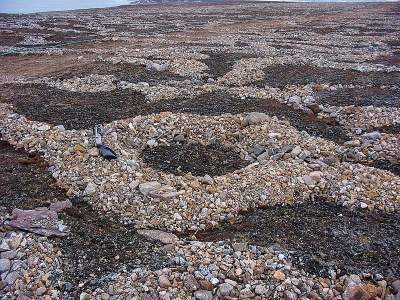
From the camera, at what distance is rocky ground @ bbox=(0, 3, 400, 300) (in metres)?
7.88

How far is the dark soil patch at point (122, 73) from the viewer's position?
2156 cm

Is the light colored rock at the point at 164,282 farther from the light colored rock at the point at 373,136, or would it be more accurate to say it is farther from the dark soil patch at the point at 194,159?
the light colored rock at the point at 373,136

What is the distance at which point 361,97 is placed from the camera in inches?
739

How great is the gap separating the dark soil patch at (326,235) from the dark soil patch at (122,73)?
12.9 m

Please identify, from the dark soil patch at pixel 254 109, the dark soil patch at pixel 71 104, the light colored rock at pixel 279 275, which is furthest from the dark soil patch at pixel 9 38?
the light colored rock at pixel 279 275

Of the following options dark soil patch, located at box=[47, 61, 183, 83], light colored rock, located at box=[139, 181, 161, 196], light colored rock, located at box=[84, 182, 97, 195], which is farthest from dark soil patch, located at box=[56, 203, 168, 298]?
dark soil patch, located at box=[47, 61, 183, 83]

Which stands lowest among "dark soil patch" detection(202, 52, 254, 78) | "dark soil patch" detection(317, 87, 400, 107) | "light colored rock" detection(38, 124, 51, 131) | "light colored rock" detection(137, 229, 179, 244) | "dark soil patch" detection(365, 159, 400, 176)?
"light colored rock" detection(137, 229, 179, 244)

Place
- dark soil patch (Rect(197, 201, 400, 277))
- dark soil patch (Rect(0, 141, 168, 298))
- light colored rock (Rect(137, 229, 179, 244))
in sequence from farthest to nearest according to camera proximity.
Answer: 1. light colored rock (Rect(137, 229, 179, 244))
2. dark soil patch (Rect(197, 201, 400, 277))
3. dark soil patch (Rect(0, 141, 168, 298))

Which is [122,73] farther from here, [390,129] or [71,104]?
[390,129]

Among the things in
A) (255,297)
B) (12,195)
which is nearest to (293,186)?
(255,297)

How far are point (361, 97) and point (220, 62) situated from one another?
9.87 metres

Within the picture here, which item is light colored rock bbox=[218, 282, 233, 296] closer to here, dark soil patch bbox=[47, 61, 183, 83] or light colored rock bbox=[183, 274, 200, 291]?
light colored rock bbox=[183, 274, 200, 291]

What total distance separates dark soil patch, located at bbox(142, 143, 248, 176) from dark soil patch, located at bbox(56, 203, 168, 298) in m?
3.16

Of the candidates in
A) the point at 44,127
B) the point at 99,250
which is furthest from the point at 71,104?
the point at 99,250
